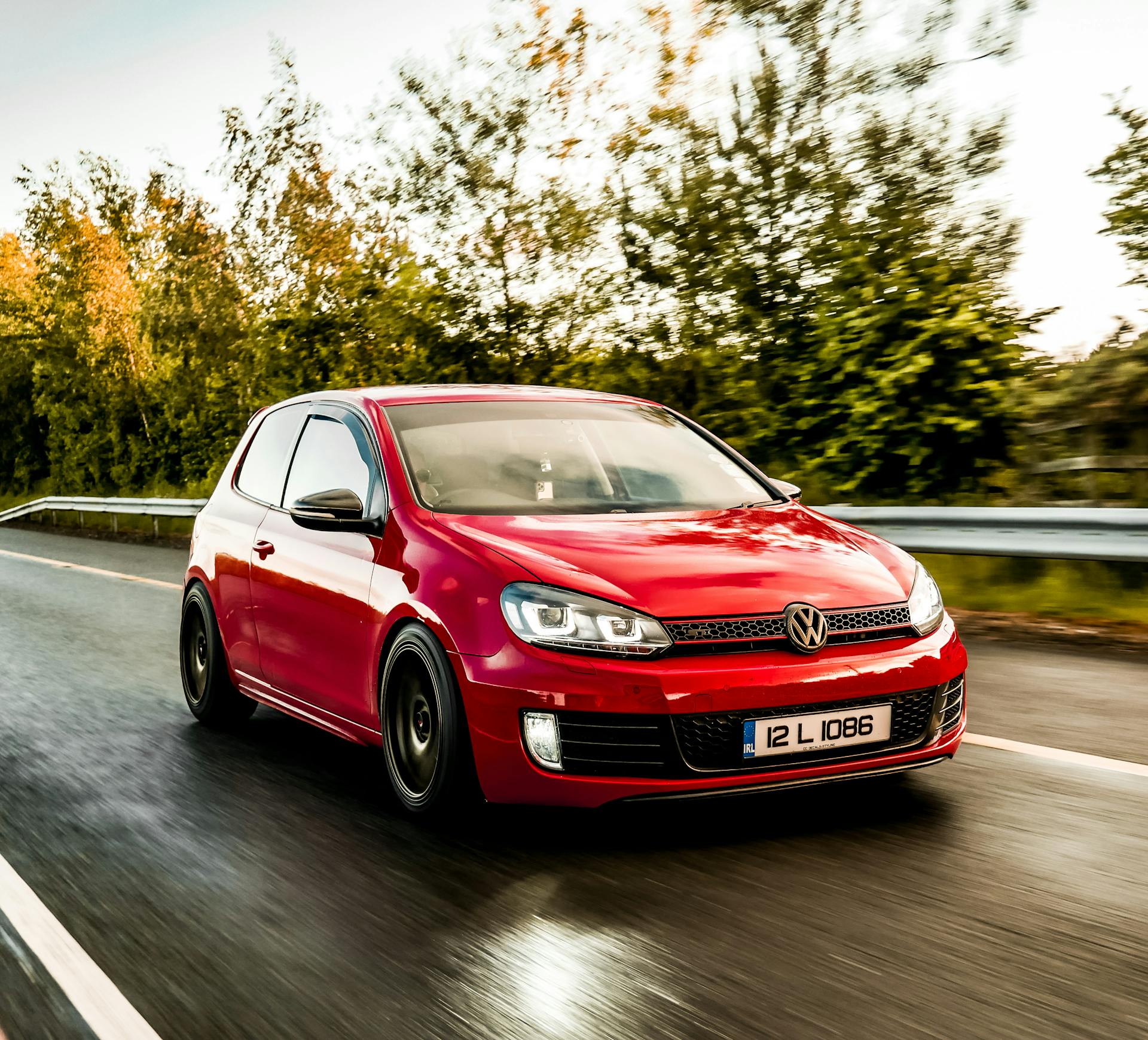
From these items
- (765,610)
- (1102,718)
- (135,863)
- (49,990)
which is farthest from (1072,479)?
(49,990)

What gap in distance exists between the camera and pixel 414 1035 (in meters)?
3.06

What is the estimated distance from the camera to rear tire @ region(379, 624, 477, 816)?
456 centimetres

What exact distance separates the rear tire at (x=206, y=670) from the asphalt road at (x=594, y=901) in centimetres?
66

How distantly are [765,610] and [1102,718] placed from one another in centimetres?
244

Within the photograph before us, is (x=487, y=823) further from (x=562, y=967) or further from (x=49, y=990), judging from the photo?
(x=49, y=990)

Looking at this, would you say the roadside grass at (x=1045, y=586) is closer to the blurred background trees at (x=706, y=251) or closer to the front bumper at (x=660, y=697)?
the blurred background trees at (x=706, y=251)

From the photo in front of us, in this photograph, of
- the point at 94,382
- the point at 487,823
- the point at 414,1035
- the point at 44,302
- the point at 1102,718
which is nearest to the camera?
the point at 414,1035

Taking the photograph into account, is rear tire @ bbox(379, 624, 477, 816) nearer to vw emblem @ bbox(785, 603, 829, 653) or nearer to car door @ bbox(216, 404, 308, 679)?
vw emblem @ bbox(785, 603, 829, 653)

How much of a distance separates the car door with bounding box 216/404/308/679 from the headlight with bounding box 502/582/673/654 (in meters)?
2.26

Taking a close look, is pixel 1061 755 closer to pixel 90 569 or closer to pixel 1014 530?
pixel 1014 530

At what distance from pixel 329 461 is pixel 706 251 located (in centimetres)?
896

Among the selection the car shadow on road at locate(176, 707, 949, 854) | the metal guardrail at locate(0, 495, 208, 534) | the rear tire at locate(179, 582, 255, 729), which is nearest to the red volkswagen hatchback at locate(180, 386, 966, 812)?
the car shadow on road at locate(176, 707, 949, 854)

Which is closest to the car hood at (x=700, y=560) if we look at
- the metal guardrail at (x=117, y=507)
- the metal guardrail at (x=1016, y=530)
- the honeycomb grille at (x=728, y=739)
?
the honeycomb grille at (x=728, y=739)

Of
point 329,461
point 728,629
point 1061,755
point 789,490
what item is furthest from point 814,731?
point 329,461
